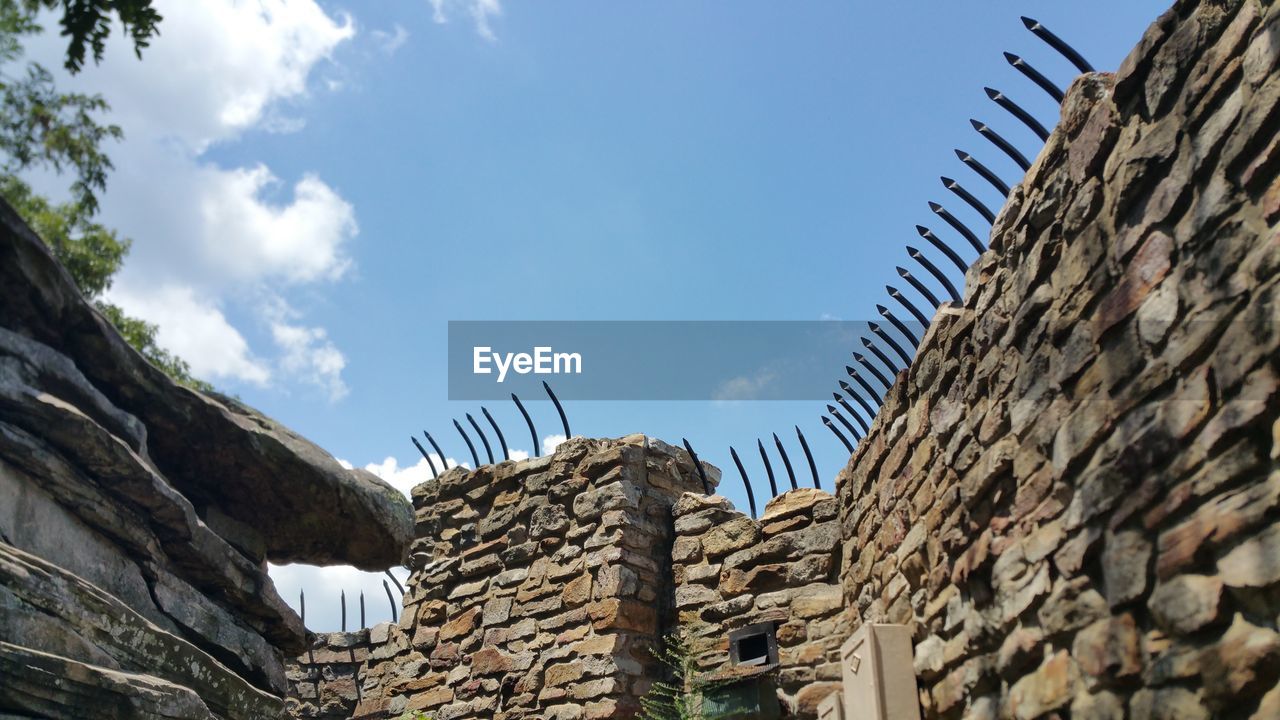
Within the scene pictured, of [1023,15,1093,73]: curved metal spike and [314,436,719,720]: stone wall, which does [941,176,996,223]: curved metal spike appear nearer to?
[1023,15,1093,73]: curved metal spike

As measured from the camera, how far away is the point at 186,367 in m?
16.6

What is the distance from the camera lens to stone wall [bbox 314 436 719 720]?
18.1ft

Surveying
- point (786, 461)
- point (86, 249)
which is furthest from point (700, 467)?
point (86, 249)

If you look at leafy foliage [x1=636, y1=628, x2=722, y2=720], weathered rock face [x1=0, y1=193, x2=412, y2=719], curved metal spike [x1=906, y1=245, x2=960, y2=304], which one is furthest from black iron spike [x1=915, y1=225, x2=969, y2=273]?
weathered rock face [x1=0, y1=193, x2=412, y2=719]

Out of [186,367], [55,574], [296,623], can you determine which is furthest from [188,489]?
[186,367]

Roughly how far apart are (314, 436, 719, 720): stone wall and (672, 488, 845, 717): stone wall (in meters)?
0.28

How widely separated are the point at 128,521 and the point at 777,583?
152 inches

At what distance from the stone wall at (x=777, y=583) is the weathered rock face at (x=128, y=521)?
268 cm

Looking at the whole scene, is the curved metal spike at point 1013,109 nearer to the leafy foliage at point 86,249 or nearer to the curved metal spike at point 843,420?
the curved metal spike at point 843,420

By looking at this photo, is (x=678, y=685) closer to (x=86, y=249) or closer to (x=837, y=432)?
(x=837, y=432)

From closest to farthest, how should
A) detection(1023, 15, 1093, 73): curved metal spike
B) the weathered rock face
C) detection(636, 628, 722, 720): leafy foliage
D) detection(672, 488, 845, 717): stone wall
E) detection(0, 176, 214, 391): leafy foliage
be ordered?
detection(1023, 15, 1093, 73): curved metal spike → the weathered rock face → detection(672, 488, 845, 717): stone wall → detection(636, 628, 722, 720): leafy foliage → detection(0, 176, 214, 391): leafy foliage

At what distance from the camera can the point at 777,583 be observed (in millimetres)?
5227

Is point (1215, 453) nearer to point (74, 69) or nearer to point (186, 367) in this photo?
point (74, 69)

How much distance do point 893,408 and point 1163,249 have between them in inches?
78.0
